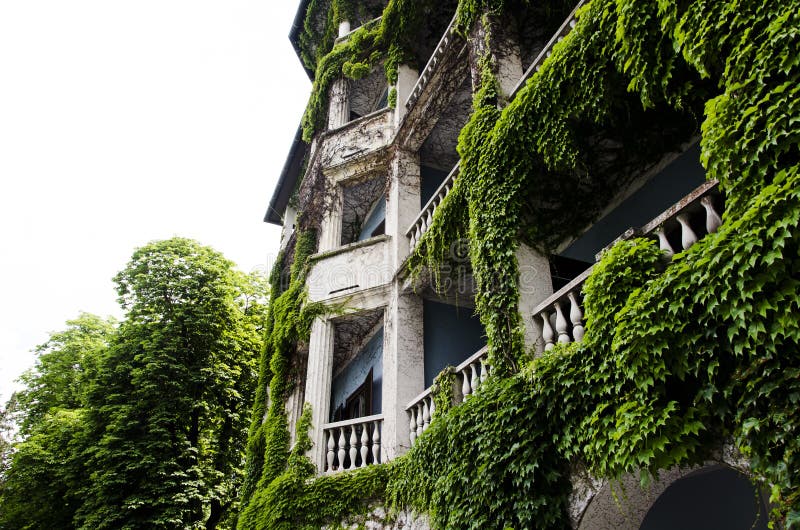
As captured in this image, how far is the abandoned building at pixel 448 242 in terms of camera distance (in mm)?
7246

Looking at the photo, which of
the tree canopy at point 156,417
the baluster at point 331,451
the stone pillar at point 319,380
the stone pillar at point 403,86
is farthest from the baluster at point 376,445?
the tree canopy at point 156,417

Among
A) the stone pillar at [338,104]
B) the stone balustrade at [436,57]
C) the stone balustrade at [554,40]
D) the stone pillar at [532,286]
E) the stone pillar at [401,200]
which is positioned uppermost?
the stone pillar at [338,104]

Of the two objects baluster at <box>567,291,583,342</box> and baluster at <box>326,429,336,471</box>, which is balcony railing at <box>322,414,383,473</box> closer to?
baluster at <box>326,429,336,471</box>

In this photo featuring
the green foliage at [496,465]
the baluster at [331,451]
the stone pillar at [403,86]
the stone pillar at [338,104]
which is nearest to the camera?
the green foliage at [496,465]

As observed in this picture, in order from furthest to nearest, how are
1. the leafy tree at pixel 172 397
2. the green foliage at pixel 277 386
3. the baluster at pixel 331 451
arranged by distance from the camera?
the leafy tree at pixel 172 397 → the green foliage at pixel 277 386 → the baluster at pixel 331 451

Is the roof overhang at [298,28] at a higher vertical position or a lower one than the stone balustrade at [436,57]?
higher

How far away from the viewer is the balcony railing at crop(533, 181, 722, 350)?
17.9 ft

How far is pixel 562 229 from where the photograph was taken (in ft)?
28.5

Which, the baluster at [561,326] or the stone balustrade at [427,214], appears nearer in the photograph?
the baluster at [561,326]

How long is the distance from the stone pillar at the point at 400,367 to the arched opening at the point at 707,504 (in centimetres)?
438

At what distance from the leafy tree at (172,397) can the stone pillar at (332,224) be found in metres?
7.92

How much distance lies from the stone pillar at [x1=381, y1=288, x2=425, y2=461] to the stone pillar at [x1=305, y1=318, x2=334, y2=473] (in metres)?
1.71

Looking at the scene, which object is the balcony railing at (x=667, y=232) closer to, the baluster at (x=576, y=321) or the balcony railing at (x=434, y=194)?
the baluster at (x=576, y=321)

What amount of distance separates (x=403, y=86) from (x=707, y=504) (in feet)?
38.7
